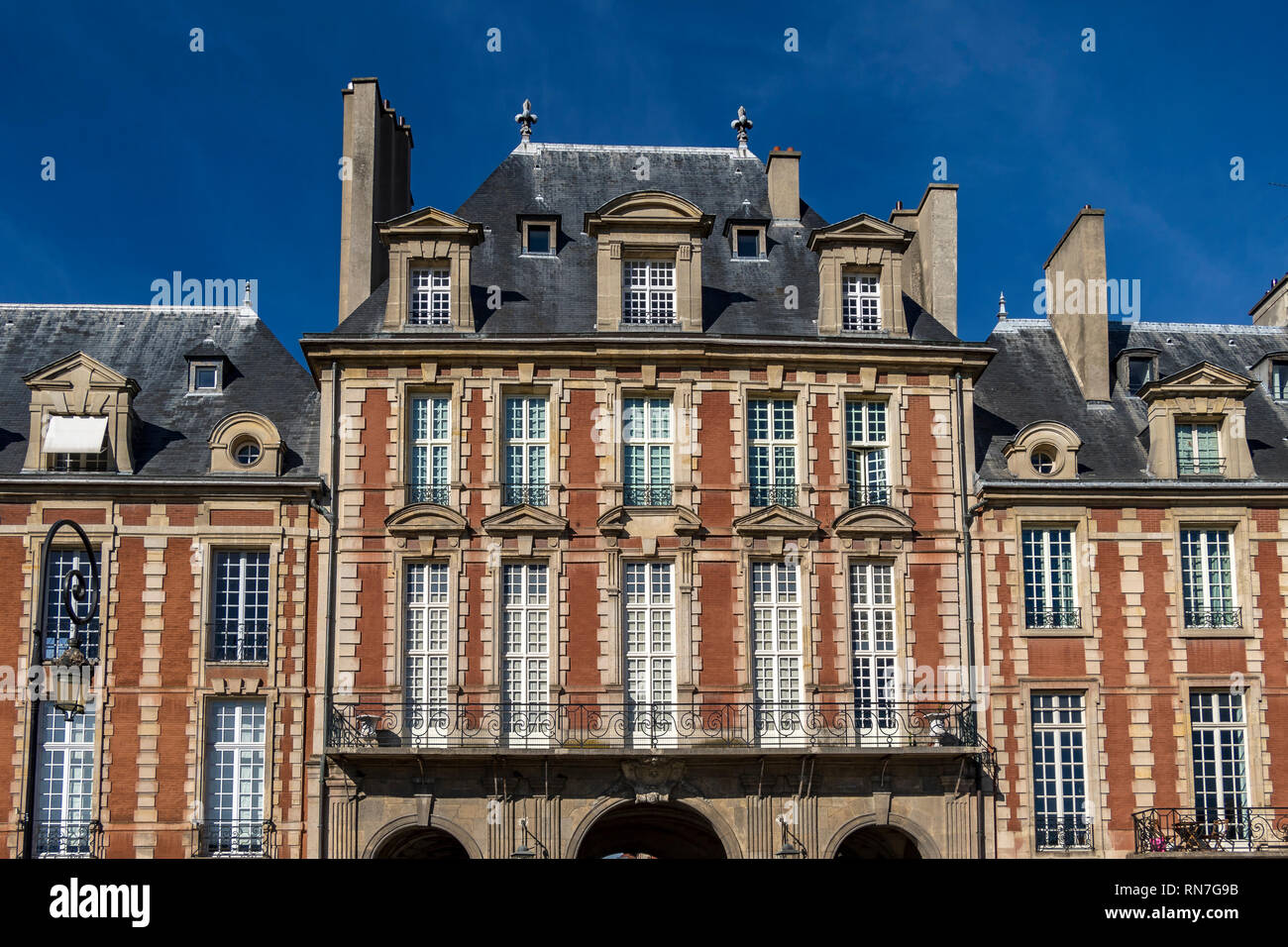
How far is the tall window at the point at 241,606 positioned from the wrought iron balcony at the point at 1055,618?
38.9 feet

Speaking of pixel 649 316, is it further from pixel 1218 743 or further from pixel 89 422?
pixel 1218 743

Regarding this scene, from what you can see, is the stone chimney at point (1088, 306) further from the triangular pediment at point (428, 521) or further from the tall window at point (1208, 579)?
the triangular pediment at point (428, 521)

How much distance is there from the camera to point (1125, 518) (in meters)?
27.3

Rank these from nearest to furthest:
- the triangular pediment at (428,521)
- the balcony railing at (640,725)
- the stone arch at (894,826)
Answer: the stone arch at (894,826), the balcony railing at (640,725), the triangular pediment at (428,521)

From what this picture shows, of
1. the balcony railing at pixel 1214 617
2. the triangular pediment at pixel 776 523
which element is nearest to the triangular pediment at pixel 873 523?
the triangular pediment at pixel 776 523

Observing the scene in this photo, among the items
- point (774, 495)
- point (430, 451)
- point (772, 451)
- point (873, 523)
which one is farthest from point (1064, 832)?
point (430, 451)

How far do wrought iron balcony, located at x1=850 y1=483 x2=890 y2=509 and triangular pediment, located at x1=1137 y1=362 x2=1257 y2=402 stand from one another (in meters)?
4.91

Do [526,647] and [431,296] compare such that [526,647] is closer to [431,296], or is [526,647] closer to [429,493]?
[429,493]

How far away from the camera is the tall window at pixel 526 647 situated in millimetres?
25688

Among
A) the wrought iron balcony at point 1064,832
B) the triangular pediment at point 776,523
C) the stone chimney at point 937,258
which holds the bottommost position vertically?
the wrought iron balcony at point 1064,832

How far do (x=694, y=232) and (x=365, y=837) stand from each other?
1073 cm

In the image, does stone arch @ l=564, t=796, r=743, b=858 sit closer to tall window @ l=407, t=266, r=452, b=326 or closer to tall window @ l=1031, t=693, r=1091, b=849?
tall window @ l=1031, t=693, r=1091, b=849

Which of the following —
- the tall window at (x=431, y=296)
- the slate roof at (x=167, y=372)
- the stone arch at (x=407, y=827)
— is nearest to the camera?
the stone arch at (x=407, y=827)
